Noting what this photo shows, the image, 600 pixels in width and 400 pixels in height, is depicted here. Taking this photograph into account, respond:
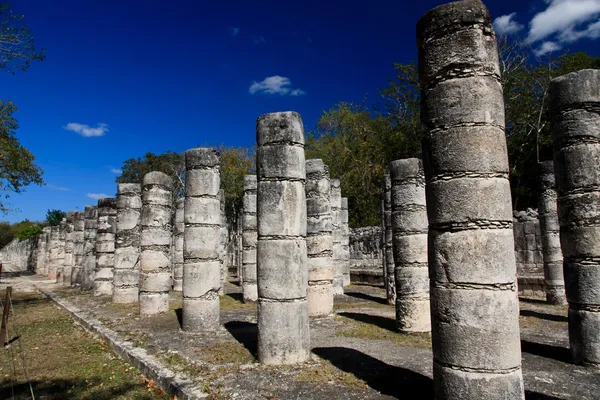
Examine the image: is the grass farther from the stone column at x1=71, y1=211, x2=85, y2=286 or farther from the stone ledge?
the stone column at x1=71, y1=211, x2=85, y2=286

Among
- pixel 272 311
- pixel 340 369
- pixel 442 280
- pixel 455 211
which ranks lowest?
pixel 340 369

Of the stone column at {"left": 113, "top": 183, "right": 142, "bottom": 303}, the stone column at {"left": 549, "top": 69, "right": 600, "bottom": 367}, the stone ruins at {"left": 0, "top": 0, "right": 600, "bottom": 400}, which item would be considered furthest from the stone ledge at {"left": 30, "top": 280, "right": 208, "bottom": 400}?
the stone column at {"left": 549, "top": 69, "right": 600, "bottom": 367}

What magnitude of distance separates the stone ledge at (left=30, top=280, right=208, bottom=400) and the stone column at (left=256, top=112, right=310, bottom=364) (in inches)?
53.7

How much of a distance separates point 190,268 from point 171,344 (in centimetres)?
187

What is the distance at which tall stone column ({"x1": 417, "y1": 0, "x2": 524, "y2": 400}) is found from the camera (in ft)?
14.4

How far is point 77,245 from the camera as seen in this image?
68.5ft

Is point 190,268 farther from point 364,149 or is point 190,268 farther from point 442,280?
point 364,149

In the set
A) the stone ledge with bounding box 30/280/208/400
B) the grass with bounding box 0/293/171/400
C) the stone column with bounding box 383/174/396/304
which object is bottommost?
the grass with bounding box 0/293/171/400

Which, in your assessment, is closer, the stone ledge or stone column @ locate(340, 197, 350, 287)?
the stone ledge

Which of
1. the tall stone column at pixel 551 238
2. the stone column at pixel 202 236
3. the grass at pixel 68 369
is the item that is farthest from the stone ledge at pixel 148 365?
the tall stone column at pixel 551 238

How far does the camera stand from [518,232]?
17625 mm

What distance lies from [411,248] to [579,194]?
314 centimetres

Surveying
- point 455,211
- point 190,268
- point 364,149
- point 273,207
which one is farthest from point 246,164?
point 455,211

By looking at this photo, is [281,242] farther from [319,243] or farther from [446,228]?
[319,243]
